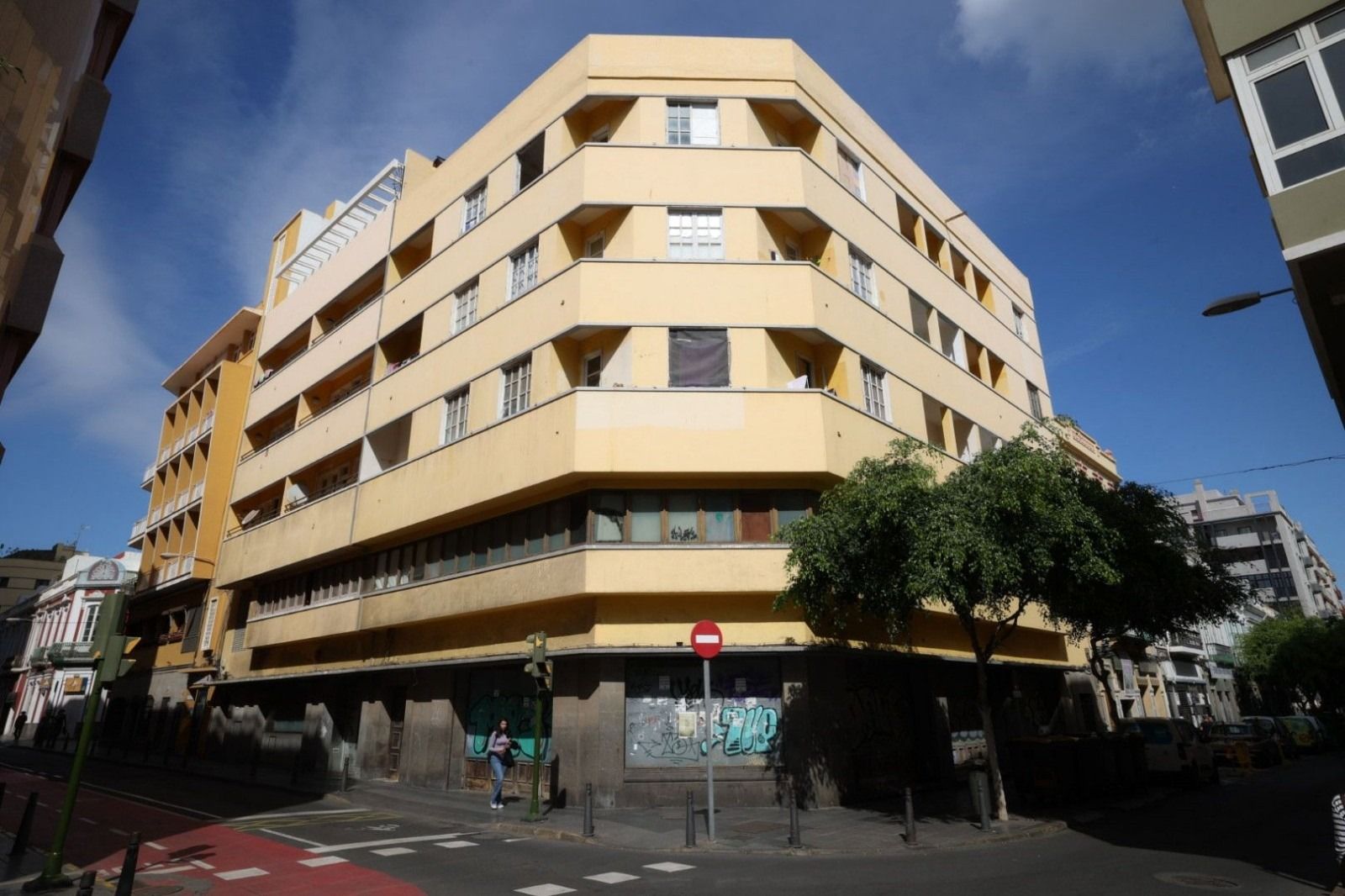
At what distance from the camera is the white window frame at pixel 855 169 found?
22.0 meters

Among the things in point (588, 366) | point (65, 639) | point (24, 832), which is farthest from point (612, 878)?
point (65, 639)

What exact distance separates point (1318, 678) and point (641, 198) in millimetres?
54573

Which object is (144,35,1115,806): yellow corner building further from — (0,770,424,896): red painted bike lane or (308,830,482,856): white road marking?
(0,770,424,896): red painted bike lane

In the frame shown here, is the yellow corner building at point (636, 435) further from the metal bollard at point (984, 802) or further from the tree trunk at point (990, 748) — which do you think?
the metal bollard at point (984, 802)

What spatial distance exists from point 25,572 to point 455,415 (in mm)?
86974

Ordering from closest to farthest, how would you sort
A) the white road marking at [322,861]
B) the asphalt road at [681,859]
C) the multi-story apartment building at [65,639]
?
the asphalt road at [681,859] < the white road marking at [322,861] < the multi-story apartment building at [65,639]

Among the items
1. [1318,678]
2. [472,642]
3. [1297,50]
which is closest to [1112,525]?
[1297,50]

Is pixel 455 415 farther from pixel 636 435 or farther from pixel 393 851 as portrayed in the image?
pixel 393 851

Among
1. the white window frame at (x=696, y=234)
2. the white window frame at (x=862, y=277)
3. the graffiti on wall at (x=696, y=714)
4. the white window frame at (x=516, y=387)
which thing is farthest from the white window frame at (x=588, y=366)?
the white window frame at (x=862, y=277)

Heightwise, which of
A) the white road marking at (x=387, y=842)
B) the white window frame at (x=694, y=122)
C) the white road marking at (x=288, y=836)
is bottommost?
the white road marking at (x=387, y=842)

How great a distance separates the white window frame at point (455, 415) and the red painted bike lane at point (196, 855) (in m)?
10.5

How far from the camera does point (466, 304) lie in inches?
902

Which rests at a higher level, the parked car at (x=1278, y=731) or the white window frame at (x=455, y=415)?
the white window frame at (x=455, y=415)

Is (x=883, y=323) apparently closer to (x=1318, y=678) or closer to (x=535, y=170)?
(x=535, y=170)
